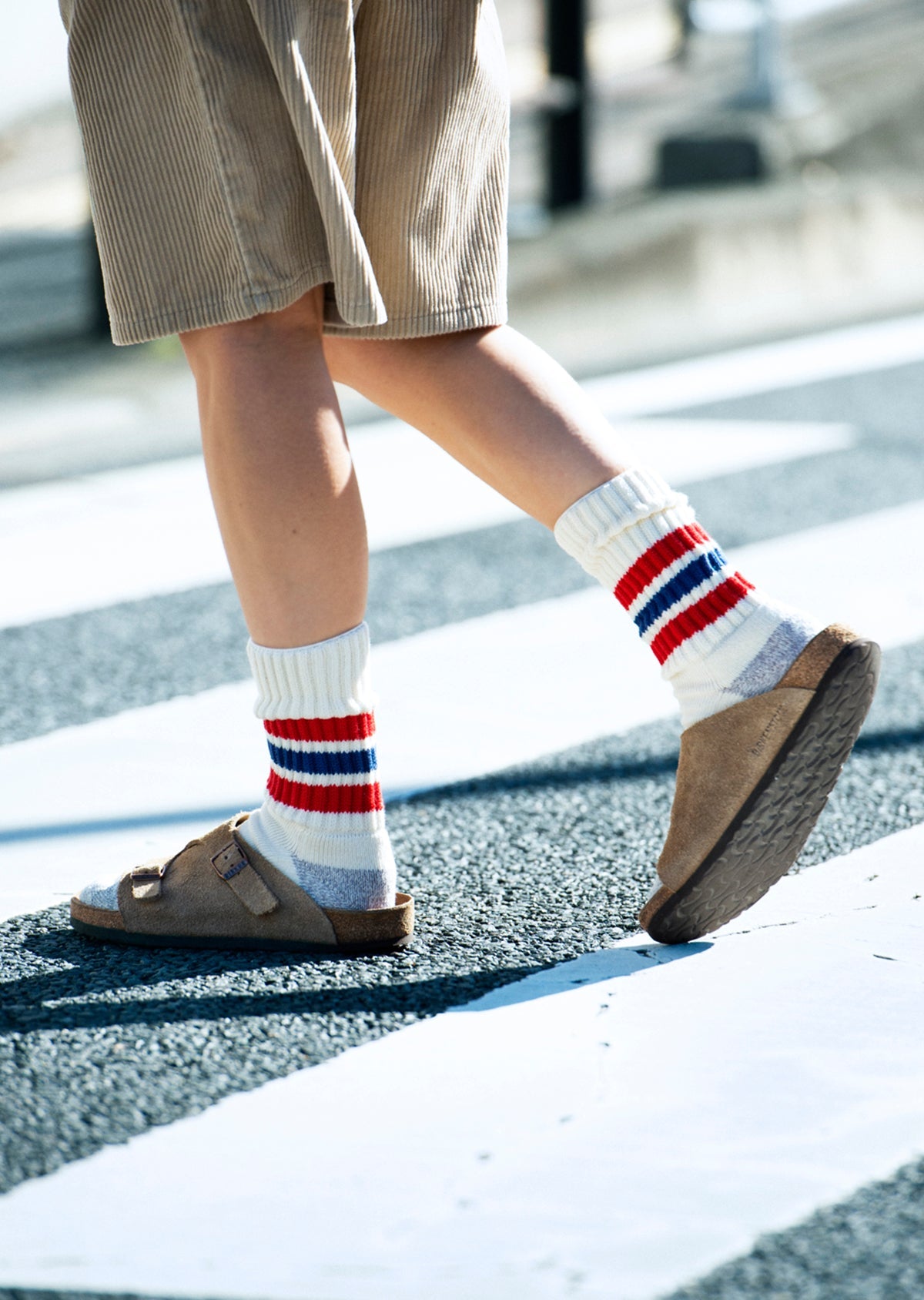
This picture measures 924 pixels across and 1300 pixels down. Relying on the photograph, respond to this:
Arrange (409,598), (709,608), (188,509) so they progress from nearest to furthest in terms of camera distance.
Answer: (709,608) < (409,598) < (188,509)

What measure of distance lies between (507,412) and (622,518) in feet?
Answer: 0.51

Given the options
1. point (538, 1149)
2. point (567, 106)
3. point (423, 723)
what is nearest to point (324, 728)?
point (538, 1149)

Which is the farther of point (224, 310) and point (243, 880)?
point (243, 880)

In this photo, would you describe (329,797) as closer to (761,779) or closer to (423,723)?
(761,779)

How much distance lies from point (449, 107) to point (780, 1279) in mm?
1169

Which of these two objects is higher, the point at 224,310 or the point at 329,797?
the point at 224,310

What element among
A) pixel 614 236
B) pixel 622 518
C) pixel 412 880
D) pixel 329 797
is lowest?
pixel 614 236

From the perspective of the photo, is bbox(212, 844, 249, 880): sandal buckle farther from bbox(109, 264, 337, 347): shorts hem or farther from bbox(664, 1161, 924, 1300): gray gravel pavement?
bbox(664, 1161, 924, 1300): gray gravel pavement

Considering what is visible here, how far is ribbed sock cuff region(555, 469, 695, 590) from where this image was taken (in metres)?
1.87

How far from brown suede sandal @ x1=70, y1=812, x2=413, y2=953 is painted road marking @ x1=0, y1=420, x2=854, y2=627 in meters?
1.66

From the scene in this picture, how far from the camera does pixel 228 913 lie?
1.96m

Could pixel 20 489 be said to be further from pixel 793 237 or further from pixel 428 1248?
pixel 793 237

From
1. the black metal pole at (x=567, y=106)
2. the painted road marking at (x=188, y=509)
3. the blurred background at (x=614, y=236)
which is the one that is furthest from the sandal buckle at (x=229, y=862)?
the black metal pole at (x=567, y=106)

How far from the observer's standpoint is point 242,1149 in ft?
4.93
